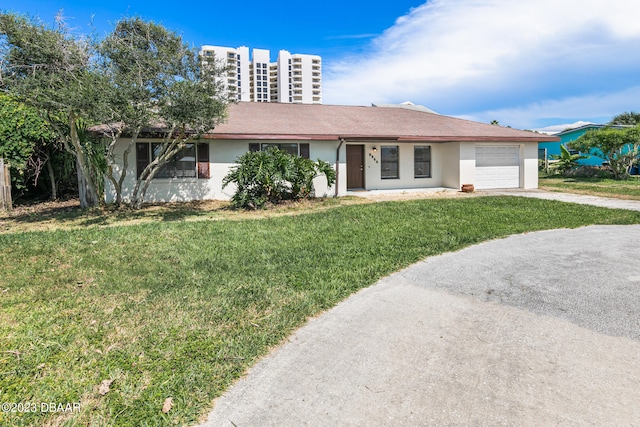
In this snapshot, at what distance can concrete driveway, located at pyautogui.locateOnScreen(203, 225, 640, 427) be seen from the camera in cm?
258

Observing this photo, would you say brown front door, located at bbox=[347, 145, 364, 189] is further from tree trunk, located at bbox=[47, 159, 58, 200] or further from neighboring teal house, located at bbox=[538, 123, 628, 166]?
neighboring teal house, located at bbox=[538, 123, 628, 166]

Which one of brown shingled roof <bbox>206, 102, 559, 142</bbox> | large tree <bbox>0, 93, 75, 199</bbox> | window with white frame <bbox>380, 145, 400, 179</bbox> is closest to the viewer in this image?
large tree <bbox>0, 93, 75, 199</bbox>

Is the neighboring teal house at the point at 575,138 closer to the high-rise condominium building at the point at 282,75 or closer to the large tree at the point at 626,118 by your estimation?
the large tree at the point at 626,118

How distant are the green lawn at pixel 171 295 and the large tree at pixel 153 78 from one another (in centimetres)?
269

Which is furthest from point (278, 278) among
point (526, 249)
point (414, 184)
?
point (414, 184)

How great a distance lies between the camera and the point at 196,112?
32.8 feet

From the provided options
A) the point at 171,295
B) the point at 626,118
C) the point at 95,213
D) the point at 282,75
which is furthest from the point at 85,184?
the point at 282,75

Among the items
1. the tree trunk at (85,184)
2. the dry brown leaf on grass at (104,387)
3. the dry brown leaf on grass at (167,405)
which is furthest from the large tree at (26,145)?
the dry brown leaf on grass at (167,405)

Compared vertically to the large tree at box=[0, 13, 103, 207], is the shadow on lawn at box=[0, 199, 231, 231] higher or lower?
lower

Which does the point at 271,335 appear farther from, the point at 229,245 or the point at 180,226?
the point at 180,226

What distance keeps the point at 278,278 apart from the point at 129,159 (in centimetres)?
1043

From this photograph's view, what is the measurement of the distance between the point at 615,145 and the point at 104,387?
83.0 feet

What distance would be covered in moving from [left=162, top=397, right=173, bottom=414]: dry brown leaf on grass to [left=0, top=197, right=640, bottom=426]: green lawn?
0.10ft

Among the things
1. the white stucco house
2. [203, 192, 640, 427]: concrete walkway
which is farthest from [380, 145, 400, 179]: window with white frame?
[203, 192, 640, 427]: concrete walkway
